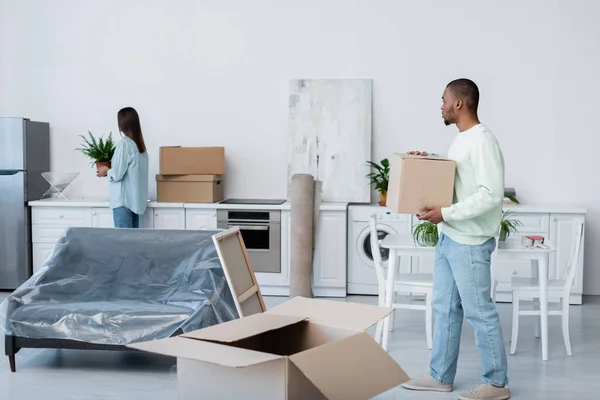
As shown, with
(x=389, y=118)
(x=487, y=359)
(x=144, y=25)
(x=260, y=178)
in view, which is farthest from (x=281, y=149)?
(x=487, y=359)

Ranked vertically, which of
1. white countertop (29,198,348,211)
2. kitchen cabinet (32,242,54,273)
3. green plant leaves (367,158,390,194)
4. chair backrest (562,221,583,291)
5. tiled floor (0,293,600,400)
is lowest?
tiled floor (0,293,600,400)

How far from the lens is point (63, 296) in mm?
4484

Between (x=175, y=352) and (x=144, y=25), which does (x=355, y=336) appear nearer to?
(x=175, y=352)

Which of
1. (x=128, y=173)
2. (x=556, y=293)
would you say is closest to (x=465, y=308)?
(x=556, y=293)

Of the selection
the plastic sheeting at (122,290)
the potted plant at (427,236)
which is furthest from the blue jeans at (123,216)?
the potted plant at (427,236)

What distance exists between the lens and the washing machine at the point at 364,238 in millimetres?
6273

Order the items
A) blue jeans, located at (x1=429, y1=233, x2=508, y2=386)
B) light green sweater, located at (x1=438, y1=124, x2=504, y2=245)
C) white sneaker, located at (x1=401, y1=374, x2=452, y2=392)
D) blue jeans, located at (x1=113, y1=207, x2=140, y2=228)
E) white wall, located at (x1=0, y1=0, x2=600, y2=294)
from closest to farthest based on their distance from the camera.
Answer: light green sweater, located at (x1=438, y1=124, x2=504, y2=245) → blue jeans, located at (x1=429, y1=233, x2=508, y2=386) → white sneaker, located at (x1=401, y1=374, x2=452, y2=392) → blue jeans, located at (x1=113, y1=207, x2=140, y2=228) → white wall, located at (x1=0, y1=0, x2=600, y2=294)

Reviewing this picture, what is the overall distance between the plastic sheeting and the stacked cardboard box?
185cm

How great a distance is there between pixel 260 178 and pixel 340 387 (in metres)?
5.17

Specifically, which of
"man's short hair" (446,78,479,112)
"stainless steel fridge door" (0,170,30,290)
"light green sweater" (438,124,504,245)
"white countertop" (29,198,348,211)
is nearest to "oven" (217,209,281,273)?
"white countertop" (29,198,348,211)

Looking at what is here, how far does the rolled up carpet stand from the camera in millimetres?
6121

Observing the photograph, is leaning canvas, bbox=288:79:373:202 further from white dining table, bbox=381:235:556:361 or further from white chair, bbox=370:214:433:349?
white dining table, bbox=381:235:556:361

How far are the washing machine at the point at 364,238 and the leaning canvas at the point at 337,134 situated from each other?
1.02ft

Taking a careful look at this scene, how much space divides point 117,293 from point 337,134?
2755 millimetres
